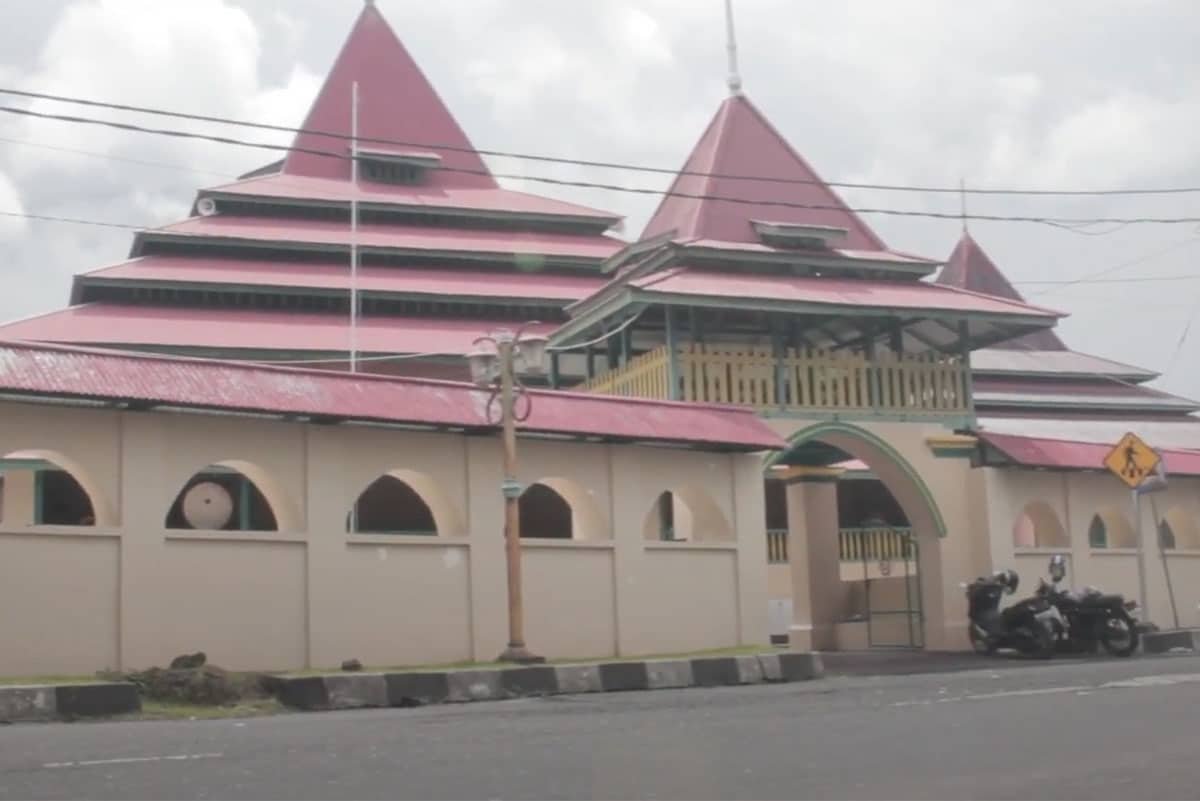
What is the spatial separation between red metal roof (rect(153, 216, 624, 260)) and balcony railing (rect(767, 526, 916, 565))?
28.6 ft

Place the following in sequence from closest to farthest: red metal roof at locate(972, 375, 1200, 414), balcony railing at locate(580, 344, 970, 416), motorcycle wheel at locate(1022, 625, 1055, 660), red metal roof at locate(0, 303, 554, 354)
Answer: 1. motorcycle wheel at locate(1022, 625, 1055, 660)
2. balcony railing at locate(580, 344, 970, 416)
3. red metal roof at locate(0, 303, 554, 354)
4. red metal roof at locate(972, 375, 1200, 414)

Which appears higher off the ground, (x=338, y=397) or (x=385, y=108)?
(x=385, y=108)

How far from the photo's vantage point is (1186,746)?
25.2 feet

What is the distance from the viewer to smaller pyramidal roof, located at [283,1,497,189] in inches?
1469

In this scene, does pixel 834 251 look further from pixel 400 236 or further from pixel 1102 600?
pixel 400 236

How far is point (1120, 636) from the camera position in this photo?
17.7 metres

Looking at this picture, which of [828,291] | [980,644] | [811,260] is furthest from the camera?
[811,260]

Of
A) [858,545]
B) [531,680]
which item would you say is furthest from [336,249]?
[531,680]

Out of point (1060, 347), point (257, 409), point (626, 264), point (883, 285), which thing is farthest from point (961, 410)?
point (1060, 347)

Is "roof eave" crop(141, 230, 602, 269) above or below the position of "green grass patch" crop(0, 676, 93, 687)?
above

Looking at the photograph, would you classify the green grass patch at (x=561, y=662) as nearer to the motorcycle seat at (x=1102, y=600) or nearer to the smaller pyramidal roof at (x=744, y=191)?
the motorcycle seat at (x=1102, y=600)

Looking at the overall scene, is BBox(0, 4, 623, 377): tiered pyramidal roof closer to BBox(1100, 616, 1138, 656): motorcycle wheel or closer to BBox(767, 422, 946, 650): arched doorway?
BBox(767, 422, 946, 650): arched doorway

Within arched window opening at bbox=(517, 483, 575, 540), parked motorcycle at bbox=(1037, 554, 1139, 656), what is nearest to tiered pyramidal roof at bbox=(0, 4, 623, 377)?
arched window opening at bbox=(517, 483, 575, 540)

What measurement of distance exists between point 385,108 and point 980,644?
24.6 metres
